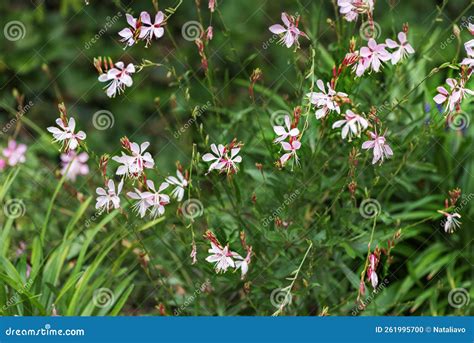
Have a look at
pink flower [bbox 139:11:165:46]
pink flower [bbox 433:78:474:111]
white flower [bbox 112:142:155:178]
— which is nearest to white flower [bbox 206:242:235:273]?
white flower [bbox 112:142:155:178]

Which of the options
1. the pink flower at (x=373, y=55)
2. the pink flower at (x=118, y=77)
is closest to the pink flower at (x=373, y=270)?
the pink flower at (x=373, y=55)

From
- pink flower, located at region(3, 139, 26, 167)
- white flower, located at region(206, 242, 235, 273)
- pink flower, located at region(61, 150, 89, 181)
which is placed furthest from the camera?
pink flower, located at region(61, 150, 89, 181)

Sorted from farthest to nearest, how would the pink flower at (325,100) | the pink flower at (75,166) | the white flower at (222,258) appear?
the pink flower at (75,166), the white flower at (222,258), the pink flower at (325,100)

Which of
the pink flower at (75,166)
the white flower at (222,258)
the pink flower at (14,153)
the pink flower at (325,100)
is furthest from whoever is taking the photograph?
the pink flower at (75,166)

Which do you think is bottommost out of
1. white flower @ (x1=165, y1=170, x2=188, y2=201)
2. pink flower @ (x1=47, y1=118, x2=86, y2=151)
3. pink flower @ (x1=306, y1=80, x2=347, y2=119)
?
white flower @ (x1=165, y1=170, x2=188, y2=201)

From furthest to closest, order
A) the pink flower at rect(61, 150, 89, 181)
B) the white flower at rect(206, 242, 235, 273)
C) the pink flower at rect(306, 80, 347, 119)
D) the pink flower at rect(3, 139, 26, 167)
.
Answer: the pink flower at rect(61, 150, 89, 181) → the pink flower at rect(3, 139, 26, 167) → the white flower at rect(206, 242, 235, 273) → the pink flower at rect(306, 80, 347, 119)

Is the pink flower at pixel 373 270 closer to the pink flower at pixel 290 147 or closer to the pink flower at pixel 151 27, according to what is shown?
the pink flower at pixel 290 147

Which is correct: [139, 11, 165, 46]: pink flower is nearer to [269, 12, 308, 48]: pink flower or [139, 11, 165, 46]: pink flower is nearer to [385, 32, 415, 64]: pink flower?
[269, 12, 308, 48]: pink flower

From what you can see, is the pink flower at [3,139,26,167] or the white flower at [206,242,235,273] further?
the pink flower at [3,139,26,167]

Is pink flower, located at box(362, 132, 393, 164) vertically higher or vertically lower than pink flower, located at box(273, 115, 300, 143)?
lower
